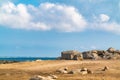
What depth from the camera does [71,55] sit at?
71938mm

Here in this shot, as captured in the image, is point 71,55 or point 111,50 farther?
point 111,50

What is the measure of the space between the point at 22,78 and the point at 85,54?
29916 mm

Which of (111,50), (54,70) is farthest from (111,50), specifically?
(54,70)

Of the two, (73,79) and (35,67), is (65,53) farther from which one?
(73,79)

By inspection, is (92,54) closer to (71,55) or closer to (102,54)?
(102,54)

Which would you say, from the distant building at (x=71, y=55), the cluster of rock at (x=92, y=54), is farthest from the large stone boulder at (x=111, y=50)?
the distant building at (x=71, y=55)

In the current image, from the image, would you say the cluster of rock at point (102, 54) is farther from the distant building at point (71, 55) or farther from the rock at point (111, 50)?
the distant building at point (71, 55)

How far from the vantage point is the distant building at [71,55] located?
70750mm

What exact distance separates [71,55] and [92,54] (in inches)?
162

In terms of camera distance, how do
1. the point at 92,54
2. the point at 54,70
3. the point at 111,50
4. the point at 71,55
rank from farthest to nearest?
the point at 111,50 < the point at 92,54 < the point at 71,55 < the point at 54,70

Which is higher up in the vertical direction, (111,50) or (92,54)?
(111,50)

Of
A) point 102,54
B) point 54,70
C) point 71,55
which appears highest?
point 102,54

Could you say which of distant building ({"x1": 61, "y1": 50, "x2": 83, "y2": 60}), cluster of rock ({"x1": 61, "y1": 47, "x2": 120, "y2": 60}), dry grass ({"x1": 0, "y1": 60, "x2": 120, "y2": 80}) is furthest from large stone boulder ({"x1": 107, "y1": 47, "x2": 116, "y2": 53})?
dry grass ({"x1": 0, "y1": 60, "x2": 120, "y2": 80})

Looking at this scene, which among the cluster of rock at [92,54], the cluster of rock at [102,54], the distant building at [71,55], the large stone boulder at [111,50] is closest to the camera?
the distant building at [71,55]
